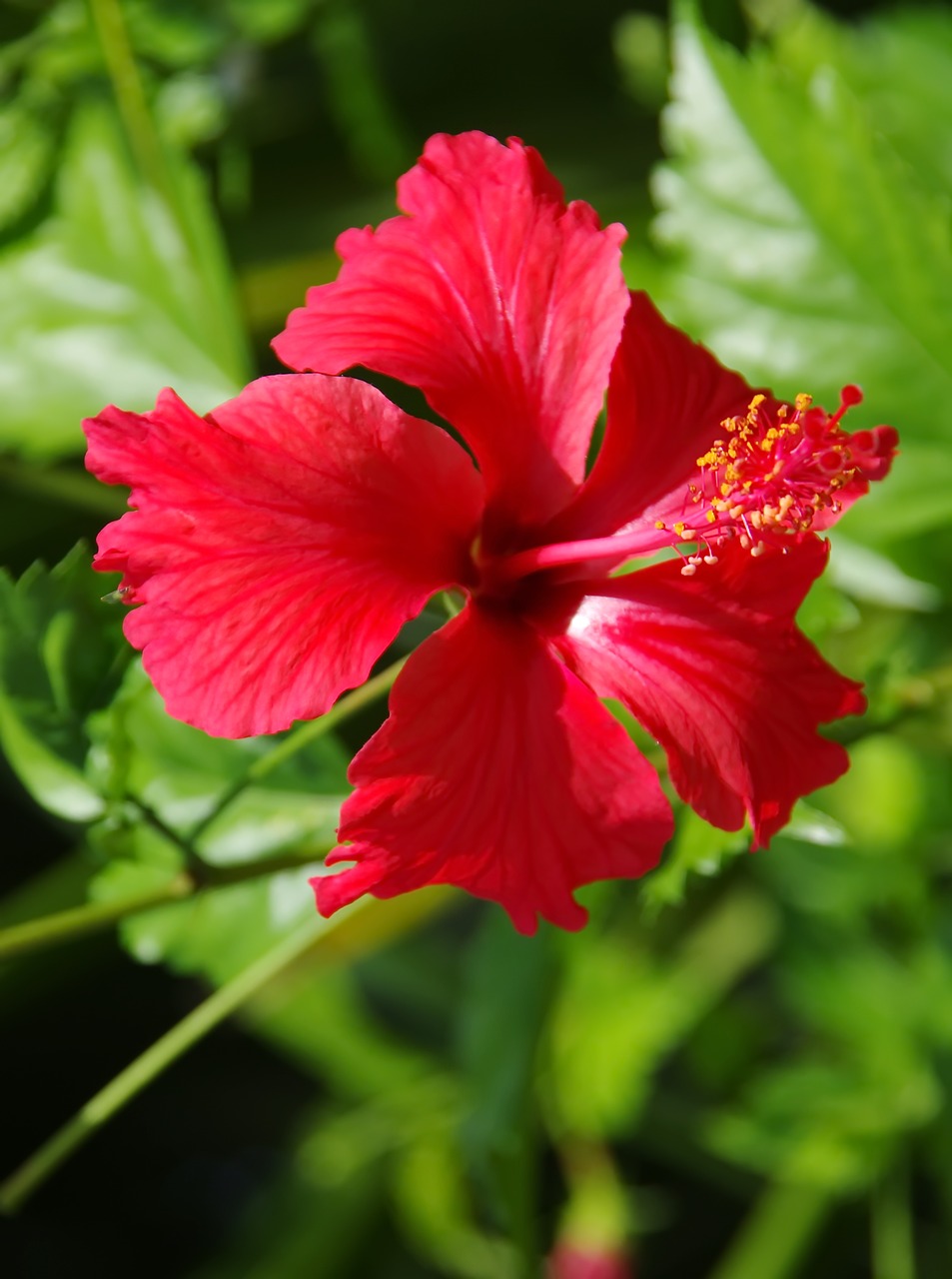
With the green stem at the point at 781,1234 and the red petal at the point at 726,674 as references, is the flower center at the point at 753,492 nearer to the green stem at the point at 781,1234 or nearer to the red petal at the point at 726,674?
the red petal at the point at 726,674

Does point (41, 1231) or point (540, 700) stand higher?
point (540, 700)

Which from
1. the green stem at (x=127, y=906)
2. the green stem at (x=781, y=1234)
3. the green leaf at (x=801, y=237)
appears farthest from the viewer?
the green stem at (x=781, y=1234)

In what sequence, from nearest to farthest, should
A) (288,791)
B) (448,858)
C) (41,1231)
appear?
(448,858) → (288,791) → (41,1231)

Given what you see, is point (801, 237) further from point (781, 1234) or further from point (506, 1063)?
point (781, 1234)

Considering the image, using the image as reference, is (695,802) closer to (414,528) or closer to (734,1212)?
(414,528)

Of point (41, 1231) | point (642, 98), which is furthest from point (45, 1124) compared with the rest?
point (642, 98)

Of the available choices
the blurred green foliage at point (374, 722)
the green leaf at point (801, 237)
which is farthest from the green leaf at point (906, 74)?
the green leaf at point (801, 237)
